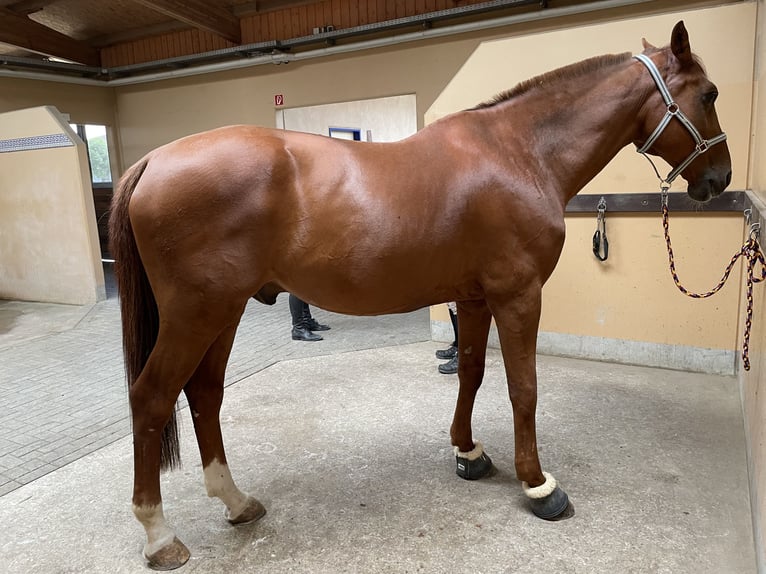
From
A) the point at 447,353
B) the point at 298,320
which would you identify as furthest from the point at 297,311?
the point at 447,353

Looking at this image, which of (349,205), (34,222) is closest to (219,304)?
(349,205)

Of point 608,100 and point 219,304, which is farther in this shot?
point 608,100

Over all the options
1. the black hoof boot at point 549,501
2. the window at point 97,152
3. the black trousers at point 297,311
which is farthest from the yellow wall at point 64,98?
the black hoof boot at point 549,501

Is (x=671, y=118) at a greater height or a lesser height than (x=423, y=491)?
greater

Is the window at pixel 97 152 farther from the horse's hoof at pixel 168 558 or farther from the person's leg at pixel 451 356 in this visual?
the horse's hoof at pixel 168 558

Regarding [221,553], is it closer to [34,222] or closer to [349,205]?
[349,205]

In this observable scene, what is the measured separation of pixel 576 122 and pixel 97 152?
397 inches

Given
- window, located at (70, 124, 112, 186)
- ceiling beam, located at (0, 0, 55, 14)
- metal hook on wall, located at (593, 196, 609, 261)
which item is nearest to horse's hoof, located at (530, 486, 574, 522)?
metal hook on wall, located at (593, 196, 609, 261)

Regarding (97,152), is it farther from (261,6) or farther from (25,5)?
(261,6)

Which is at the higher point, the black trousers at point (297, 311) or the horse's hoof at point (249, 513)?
the black trousers at point (297, 311)

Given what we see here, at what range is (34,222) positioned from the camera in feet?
21.2

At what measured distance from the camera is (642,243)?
348 centimetres

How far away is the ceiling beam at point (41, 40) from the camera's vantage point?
22.9ft

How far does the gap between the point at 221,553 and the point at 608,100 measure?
2130 mm
